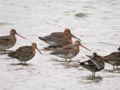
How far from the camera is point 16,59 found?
59.2 ft

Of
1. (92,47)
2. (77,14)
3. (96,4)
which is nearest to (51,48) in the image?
(92,47)

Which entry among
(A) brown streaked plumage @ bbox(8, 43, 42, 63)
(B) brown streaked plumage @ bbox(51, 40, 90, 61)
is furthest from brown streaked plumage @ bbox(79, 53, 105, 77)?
(A) brown streaked plumage @ bbox(8, 43, 42, 63)

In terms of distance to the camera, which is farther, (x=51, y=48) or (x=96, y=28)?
(x=96, y=28)

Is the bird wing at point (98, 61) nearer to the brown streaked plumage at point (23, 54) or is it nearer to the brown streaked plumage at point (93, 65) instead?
the brown streaked plumage at point (93, 65)

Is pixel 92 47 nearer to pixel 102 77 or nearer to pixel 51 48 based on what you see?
pixel 51 48

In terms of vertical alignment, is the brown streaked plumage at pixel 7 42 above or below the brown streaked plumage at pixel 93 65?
above

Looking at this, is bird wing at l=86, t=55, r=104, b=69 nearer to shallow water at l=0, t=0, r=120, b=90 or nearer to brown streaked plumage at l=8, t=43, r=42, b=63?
shallow water at l=0, t=0, r=120, b=90

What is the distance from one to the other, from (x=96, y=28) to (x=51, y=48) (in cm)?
426

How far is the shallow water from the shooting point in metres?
15.3

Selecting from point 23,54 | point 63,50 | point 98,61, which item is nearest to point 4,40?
point 23,54

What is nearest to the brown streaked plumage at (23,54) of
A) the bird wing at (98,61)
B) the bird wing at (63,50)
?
the bird wing at (63,50)

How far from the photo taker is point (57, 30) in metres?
22.7

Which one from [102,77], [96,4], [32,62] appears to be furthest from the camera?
[96,4]

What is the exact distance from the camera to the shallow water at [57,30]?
15305 millimetres
